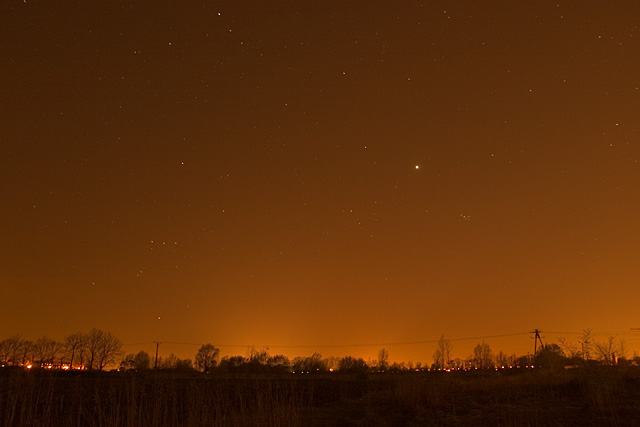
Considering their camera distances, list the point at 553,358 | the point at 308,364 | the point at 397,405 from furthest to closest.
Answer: the point at 308,364
the point at 553,358
the point at 397,405

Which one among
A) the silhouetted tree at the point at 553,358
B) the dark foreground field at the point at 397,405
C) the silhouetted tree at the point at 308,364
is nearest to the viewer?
the dark foreground field at the point at 397,405

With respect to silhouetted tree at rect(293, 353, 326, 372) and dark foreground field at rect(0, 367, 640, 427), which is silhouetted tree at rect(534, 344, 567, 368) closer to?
dark foreground field at rect(0, 367, 640, 427)

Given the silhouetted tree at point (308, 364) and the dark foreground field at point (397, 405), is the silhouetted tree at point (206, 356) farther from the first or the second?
the dark foreground field at point (397, 405)

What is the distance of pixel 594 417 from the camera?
48.7ft

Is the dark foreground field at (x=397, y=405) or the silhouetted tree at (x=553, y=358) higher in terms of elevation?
the silhouetted tree at (x=553, y=358)

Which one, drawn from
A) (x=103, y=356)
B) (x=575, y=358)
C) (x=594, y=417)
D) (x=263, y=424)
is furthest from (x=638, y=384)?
(x=103, y=356)

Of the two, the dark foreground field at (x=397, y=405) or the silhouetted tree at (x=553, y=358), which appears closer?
the dark foreground field at (x=397, y=405)

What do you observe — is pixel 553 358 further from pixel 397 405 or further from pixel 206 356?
pixel 206 356

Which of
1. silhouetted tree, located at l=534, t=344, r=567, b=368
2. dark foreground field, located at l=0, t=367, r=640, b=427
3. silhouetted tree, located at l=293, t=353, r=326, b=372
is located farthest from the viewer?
silhouetted tree, located at l=293, t=353, r=326, b=372

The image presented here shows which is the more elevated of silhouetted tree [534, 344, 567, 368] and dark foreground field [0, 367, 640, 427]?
silhouetted tree [534, 344, 567, 368]

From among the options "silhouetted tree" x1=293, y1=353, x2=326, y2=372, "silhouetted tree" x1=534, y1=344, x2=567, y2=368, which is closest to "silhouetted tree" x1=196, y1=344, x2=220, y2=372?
"silhouetted tree" x1=293, y1=353, x2=326, y2=372

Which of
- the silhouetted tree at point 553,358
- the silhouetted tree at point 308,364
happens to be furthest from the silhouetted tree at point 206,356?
the silhouetted tree at point 553,358

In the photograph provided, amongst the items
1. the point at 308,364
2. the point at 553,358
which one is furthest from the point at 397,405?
the point at 308,364

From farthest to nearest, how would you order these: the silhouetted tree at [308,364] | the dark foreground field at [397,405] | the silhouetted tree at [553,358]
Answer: the silhouetted tree at [308,364] < the silhouetted tree at [553,358] < the dark foreground field at [397,405]
